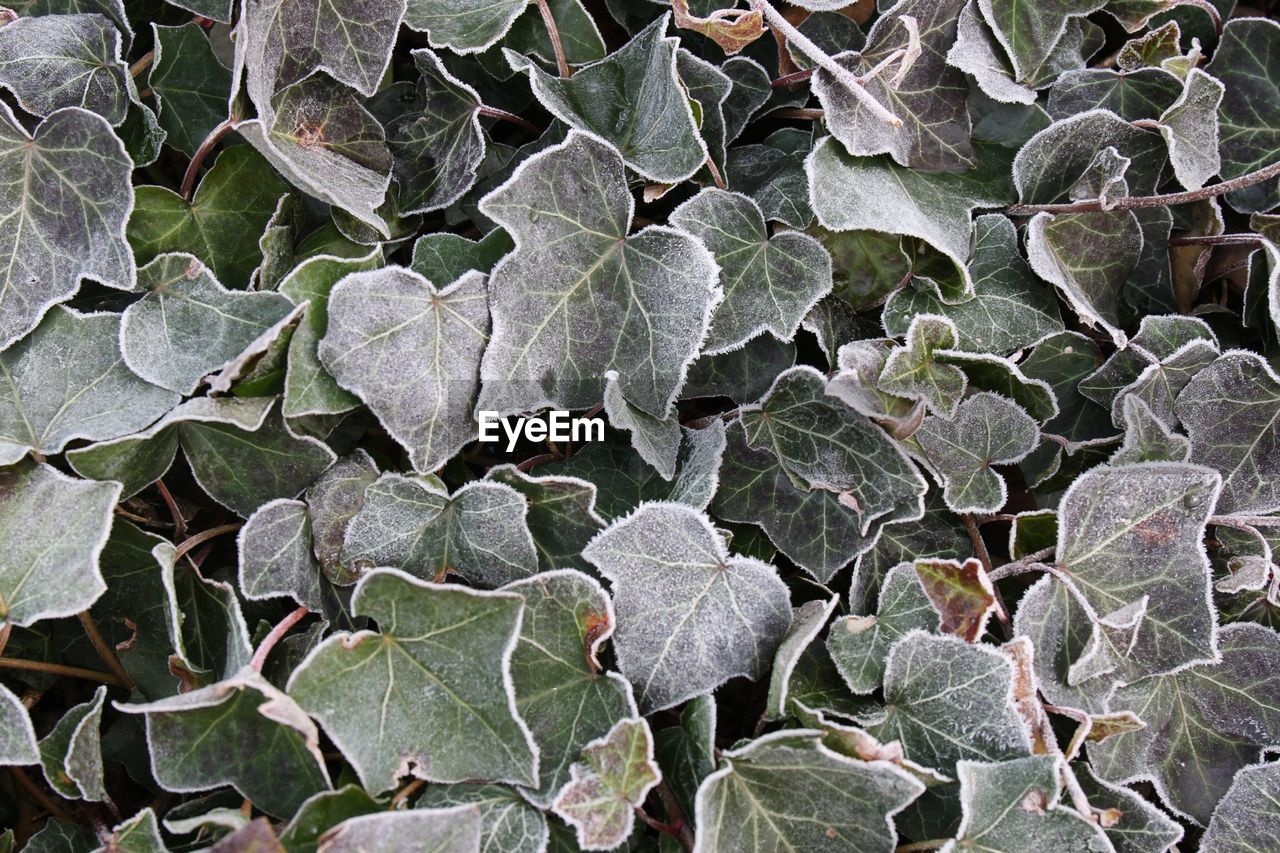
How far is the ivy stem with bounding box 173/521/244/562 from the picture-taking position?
0.84 metres

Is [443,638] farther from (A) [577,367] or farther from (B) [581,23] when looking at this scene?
(B) [581,23]

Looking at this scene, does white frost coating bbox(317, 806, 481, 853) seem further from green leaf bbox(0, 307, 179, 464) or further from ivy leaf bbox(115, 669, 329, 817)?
green leaf bbox(0, 307, 179, 464)

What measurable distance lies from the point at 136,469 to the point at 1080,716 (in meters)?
0.75

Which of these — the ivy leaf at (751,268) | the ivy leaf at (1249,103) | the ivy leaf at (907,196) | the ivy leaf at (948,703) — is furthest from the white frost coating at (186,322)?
the ivy leaf at (1249,103)

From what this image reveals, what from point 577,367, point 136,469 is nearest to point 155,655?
point 136,469

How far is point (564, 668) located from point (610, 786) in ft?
0.32

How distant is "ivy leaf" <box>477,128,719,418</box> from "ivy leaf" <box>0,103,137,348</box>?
1.01ft

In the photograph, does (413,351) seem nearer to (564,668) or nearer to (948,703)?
(564,668)

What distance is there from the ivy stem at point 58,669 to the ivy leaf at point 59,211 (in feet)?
0.85

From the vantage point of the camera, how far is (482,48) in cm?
91

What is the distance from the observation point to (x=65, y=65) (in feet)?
2.98

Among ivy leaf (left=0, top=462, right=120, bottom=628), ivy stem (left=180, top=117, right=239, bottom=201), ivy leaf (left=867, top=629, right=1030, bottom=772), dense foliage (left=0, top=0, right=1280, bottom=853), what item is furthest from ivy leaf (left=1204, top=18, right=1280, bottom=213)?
ivy leaf (left=0, top=462, right=120, bottom=628)

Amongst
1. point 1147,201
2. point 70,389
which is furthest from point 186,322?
point 1147,201

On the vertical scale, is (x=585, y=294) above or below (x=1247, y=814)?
above
